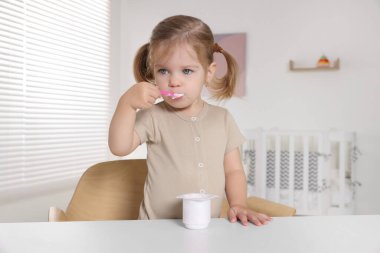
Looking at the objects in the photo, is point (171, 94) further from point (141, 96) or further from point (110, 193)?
point (110, 193)

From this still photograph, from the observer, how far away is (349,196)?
3.12 meters

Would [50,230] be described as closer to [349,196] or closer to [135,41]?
[349,196]

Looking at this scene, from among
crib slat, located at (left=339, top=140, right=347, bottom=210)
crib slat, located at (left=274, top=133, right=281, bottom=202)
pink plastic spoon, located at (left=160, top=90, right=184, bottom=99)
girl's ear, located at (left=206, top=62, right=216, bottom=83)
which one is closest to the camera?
pink plastic spoon, located at (left=160, top=90, right=184, bottom=99)

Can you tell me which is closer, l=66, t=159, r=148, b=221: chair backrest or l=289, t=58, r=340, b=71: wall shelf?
l=66, t=159, r=148, b=221: chair backrest

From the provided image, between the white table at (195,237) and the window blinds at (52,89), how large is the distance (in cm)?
184

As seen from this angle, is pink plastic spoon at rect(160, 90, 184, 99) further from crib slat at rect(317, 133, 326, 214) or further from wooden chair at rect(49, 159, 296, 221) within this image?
crib slat at rect(317, 133, 326, 214)

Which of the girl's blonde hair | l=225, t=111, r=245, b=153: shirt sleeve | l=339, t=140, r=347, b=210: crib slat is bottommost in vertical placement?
l=339, t=140, r=347, b=210: crib slat

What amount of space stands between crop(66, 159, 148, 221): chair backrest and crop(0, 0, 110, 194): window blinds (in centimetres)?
125

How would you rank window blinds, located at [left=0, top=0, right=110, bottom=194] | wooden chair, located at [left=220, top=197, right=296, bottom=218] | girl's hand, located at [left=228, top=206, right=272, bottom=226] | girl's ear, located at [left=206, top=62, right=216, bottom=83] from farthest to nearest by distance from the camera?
window blinds, located at [left=0, top=0, right=110, bottom=194] < wooden chair, located at [left=220, top=197, right=296, bottom=218] < girl's ear, located at [left=206, top=62, right=216, bottom=83] < girl's hand, located at [left=228, top=206, right=272, bottom=226]

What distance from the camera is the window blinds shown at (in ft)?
7.80

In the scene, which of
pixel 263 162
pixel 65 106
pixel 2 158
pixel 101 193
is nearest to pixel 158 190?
pixel 101 193

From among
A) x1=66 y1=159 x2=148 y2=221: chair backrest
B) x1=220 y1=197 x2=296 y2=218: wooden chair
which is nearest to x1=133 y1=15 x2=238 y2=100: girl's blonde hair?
x1=66 y1=159 x2=148 y2=221: chair backrest

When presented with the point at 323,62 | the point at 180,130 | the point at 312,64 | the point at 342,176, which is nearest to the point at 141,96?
the point at 180,130

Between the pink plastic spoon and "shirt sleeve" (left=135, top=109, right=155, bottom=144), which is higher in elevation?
the pink plastic spoon
